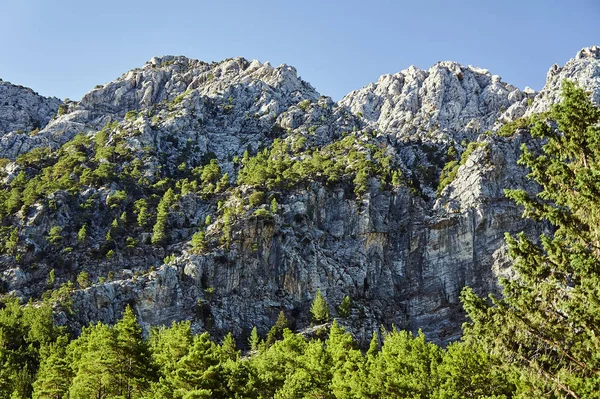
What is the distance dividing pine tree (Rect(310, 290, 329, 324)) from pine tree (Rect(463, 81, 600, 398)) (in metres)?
60.5

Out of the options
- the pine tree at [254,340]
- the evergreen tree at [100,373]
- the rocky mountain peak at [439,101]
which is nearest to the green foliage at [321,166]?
the rocky mountain peak at [439,101]

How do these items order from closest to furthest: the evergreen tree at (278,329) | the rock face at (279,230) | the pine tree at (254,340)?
the pine tree at (254,340)
the evergreen tree at (278,329)
the rock face at (279,230)

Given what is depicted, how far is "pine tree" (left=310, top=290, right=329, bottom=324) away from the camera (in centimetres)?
7956

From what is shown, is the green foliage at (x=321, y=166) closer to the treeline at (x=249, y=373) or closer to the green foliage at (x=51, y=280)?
the green foliage at (x=51, y=280)

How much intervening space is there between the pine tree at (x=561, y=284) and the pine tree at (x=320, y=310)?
60545 millimetres

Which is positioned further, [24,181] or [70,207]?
[24,181]

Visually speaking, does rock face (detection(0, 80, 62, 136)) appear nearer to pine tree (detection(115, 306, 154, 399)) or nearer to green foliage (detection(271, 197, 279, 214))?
green foliage (detection(271, 197, 279, 214))

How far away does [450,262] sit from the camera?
92.1 meters

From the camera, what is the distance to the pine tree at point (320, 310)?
79.6 m

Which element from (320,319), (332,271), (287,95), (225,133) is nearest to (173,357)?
(320,319)

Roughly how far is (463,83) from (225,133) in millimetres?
77748

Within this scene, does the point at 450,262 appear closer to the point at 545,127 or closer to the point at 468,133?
the point at 468,133

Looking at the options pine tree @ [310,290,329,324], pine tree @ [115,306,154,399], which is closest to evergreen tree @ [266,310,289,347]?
pine tree @ [310,290,329,324]

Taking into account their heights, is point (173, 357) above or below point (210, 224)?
below
